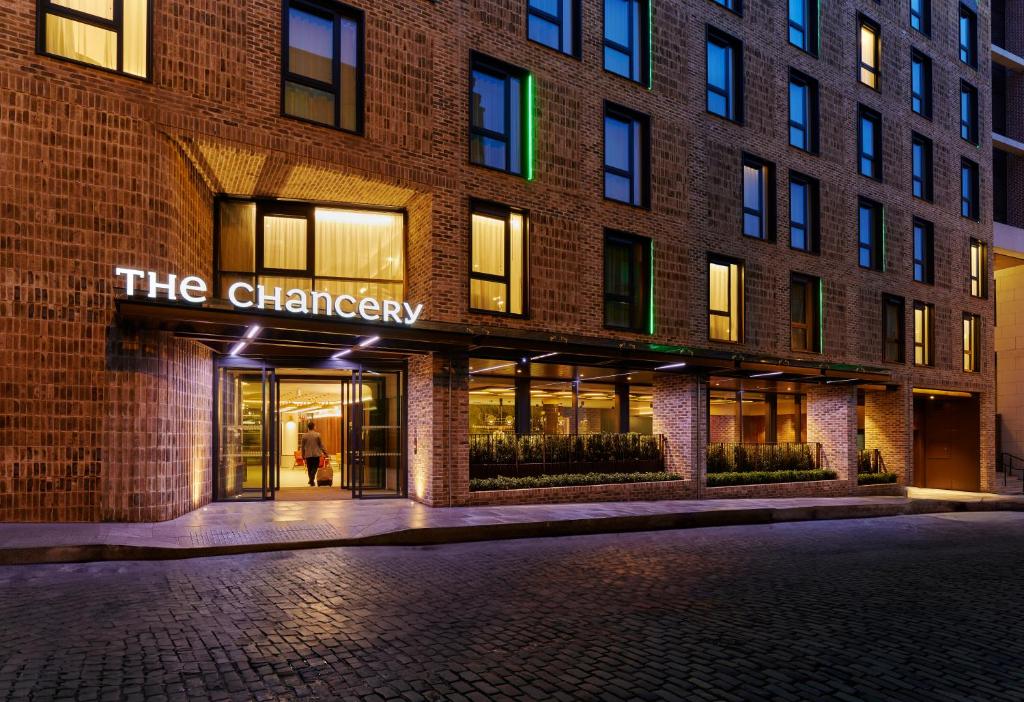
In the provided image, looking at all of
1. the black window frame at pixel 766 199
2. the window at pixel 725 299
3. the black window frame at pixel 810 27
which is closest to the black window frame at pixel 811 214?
the black window frame at pixel 766 199

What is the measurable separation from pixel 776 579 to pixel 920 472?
24680 mm

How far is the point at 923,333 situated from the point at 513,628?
26013 millimetres

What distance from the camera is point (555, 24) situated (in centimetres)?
1850

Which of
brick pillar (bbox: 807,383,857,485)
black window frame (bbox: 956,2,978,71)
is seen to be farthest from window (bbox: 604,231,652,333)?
black window frame (bbox: 956,2,978,71)

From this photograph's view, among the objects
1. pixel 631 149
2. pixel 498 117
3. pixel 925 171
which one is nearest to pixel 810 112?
pixel 925 171

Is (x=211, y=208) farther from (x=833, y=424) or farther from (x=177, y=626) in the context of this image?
(x=833, y=424)

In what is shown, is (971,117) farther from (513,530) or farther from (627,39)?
(513,530)

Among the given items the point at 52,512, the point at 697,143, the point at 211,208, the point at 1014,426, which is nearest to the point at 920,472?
the point at 1014,426

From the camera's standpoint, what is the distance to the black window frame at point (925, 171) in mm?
28391

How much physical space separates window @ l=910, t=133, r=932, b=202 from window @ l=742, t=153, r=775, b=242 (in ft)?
28.8

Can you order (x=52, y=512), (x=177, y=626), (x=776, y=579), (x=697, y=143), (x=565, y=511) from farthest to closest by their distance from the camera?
1. (x=697, y=143)
2. (x=565, y=511)
3. (x=52, y=512)
4. (x=776, y=579)
5. (x=177, y=626)

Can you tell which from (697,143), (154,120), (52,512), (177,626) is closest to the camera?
(177,626)

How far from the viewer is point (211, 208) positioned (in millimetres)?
15773

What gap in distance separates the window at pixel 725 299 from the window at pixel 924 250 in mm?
10394
